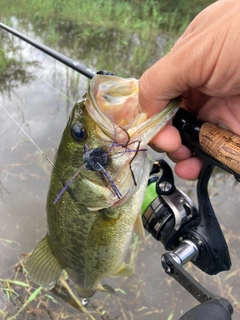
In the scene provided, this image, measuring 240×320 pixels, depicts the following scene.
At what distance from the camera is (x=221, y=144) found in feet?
4.17

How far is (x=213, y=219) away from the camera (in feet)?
5.08

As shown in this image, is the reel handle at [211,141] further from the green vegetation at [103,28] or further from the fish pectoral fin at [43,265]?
the green vegetation at [103,28]

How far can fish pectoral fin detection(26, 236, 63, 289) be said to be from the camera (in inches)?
73.4

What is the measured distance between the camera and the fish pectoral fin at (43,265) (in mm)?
1863

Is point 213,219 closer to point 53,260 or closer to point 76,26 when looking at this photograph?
point 53,260

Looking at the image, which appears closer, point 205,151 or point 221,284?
point 205,151

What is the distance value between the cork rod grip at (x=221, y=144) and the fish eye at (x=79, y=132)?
0.50 m

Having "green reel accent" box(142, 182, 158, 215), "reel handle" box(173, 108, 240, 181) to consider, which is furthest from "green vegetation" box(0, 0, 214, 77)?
"reel handle" box(173, 108, 240, 181)

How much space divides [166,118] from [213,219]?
0.56 meters

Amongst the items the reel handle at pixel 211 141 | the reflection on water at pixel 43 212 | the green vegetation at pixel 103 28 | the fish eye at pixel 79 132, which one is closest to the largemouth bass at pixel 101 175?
the fish eye at pixel 79 132

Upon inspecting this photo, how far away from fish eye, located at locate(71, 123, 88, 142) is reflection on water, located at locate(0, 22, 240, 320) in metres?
1.69

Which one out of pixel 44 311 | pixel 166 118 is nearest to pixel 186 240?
pixel 166 118

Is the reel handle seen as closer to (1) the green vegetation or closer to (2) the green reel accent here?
(2) the green reel accent

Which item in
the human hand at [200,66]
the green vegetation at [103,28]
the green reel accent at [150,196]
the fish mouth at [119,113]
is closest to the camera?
the human hand at [200,66]
